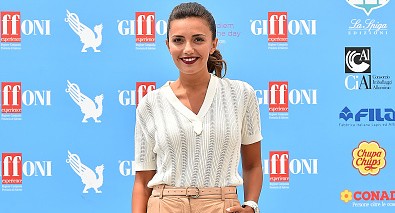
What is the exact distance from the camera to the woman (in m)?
1.93

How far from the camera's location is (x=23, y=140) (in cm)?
380

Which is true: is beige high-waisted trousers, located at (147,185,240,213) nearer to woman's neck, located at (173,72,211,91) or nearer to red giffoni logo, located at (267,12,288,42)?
woman's neck, located at (173,72,211,91)

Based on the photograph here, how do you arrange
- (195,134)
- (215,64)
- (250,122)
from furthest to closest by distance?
(215,64)
(250,122)
(195,134)

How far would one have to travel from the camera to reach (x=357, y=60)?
3.81 m

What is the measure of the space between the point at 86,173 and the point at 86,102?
1.28 feet

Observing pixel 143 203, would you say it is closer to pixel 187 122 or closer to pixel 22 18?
pixel 187 122

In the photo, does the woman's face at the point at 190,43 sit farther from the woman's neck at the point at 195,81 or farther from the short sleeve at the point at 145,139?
the short sleeve at the point at 145,139

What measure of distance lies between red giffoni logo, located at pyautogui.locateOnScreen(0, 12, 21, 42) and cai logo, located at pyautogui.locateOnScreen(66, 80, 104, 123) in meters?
0.40

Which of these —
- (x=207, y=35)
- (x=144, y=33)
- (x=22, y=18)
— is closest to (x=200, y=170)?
(x=207, y=35)

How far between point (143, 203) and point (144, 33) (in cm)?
189

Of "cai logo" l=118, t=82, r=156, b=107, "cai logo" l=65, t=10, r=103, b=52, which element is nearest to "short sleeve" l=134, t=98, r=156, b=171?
"cai logo" l=118, t=82, r=156, b=107

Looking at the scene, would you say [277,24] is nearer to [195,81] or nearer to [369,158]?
[369,158]

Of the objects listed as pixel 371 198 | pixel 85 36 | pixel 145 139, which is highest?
pixel 85 36

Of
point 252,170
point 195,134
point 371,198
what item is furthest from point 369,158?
point 195,134
